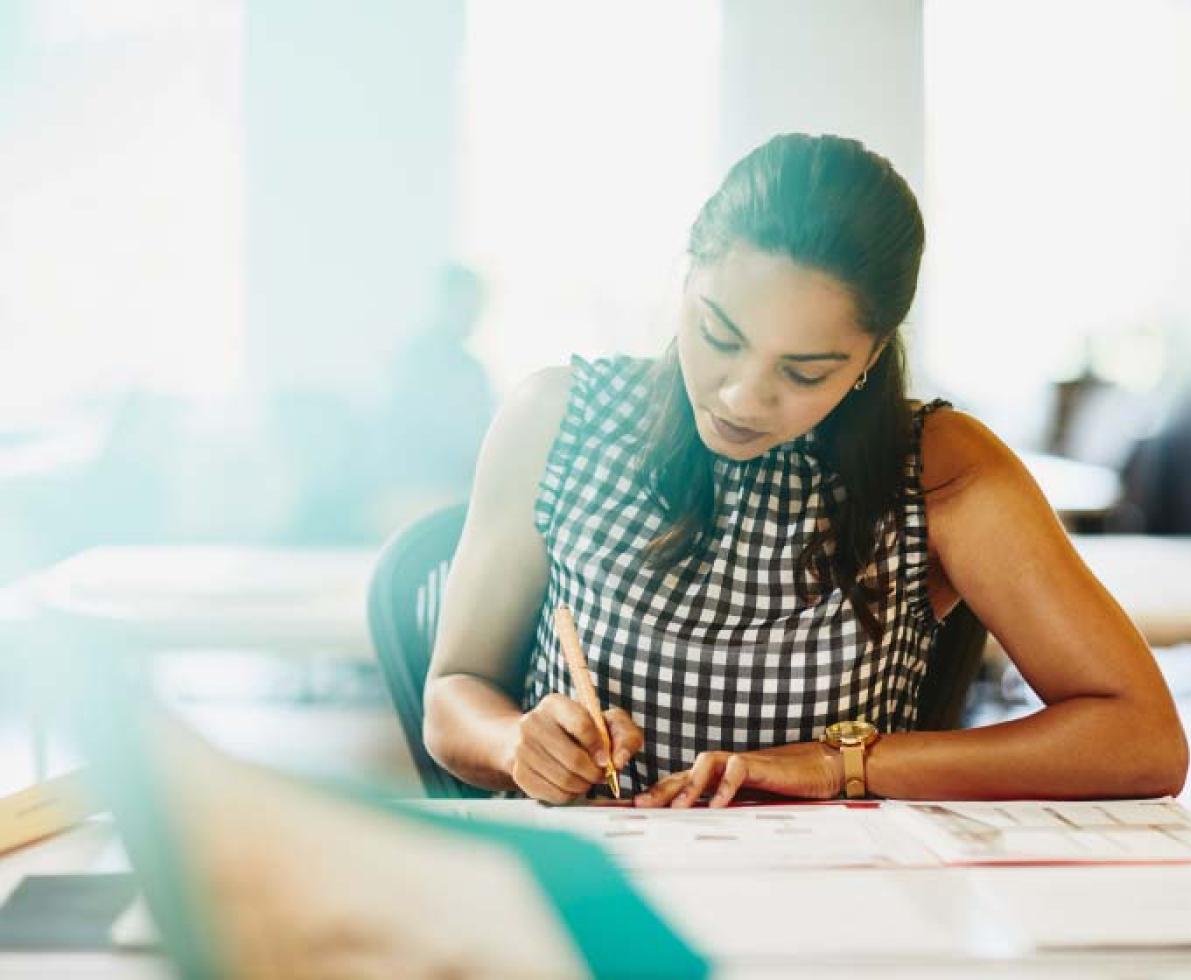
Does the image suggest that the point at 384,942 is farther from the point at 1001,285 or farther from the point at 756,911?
the point at 1001,285

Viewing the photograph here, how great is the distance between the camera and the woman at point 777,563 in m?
1.14

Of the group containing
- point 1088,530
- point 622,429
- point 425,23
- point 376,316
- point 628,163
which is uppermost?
point 425,23

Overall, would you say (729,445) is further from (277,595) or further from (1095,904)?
(277,595)

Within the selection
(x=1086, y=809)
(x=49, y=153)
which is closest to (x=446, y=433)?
(x=49, y=153)

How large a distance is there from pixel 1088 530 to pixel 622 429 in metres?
3.95

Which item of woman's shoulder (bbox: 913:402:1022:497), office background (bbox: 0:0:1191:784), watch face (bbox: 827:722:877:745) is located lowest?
watch face (bbox: 827:722:877:745)

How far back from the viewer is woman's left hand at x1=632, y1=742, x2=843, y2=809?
41.7 inches

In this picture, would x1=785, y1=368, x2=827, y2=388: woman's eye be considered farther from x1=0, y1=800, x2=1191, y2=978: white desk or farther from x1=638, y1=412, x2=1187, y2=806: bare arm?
x1=0, y1=800, x2=1191, y2=978: white desk

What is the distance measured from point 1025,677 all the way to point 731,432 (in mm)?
364

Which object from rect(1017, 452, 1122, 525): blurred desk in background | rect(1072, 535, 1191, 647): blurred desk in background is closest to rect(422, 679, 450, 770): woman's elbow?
rect(1072, 535, 1191, 647): blurred desk in background

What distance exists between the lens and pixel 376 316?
541 cm

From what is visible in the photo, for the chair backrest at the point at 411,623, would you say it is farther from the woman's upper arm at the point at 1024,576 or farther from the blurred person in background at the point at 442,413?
the blurred person in background at the point at 442,413

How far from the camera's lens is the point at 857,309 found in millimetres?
1193

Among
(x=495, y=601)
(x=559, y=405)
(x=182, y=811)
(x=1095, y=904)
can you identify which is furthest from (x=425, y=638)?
(x=182, y=811)
